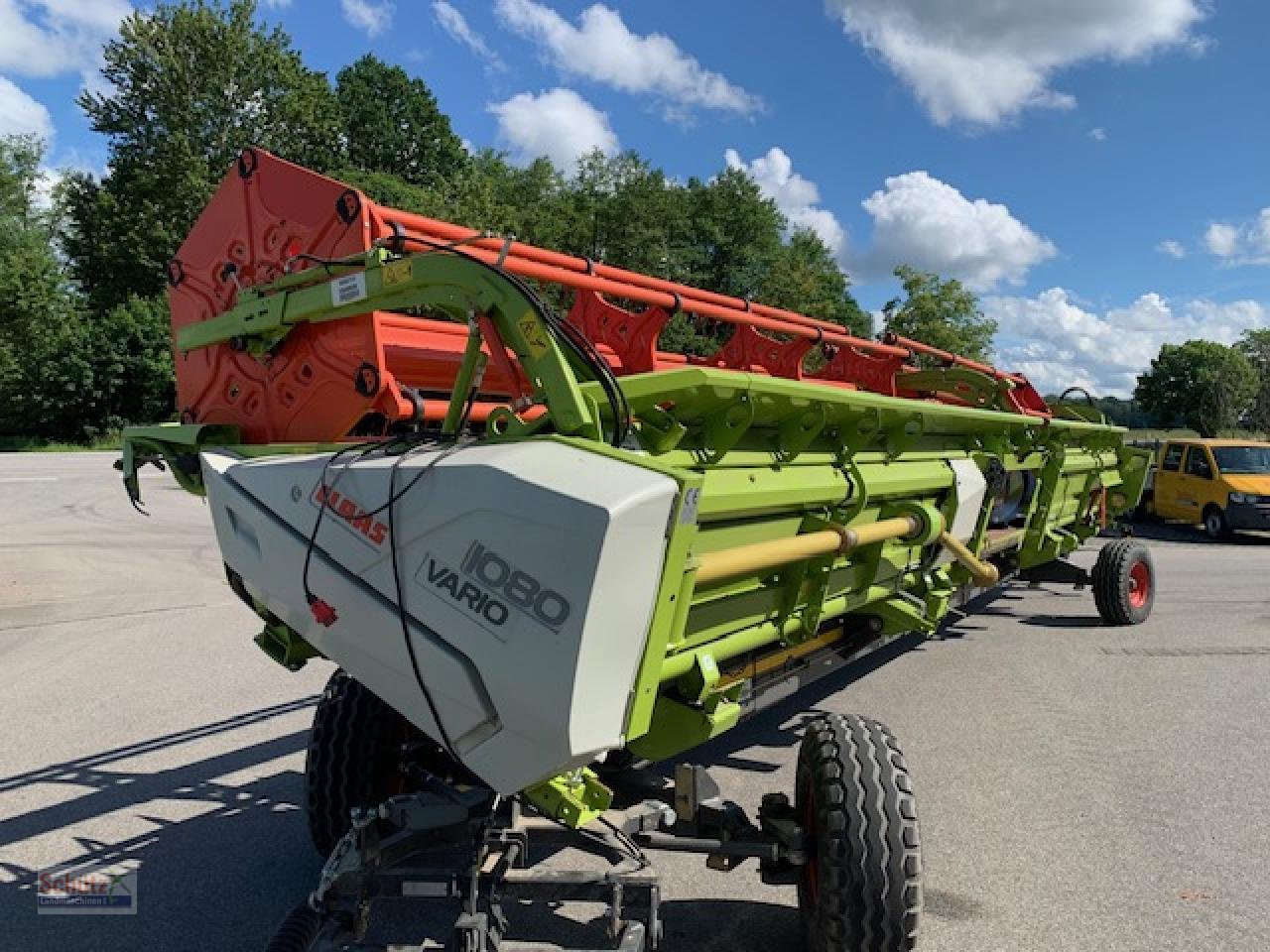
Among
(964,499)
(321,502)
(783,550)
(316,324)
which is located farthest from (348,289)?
(964,499)

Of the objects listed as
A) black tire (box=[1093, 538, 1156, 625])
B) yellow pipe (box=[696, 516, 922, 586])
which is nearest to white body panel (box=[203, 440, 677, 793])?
yellow pipe (box=[696, 516, 922, 586])

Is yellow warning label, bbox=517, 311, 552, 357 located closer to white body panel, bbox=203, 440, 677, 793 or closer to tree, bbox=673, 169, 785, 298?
white body panel, bbox=203, 440, 677, 793

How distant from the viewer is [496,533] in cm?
204

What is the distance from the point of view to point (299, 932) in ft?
7.51

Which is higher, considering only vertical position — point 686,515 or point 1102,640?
point 686,515

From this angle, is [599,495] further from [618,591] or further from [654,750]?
[654,750]

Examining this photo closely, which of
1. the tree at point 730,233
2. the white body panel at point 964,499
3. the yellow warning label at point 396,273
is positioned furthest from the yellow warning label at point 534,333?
the tree at point 730,233

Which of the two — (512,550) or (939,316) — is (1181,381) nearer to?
(939,316)

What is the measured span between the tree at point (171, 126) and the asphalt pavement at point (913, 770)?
31.7m

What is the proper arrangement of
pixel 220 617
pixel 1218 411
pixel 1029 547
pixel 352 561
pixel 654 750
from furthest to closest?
1. pixel 1218 411
2. pixel 220 617
3. pixel 1029 547
4. pixel 654 750
5. pixel 352 561

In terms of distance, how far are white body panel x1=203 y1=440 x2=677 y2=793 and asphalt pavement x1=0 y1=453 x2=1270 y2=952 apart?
134cm

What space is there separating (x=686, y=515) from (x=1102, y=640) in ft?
21.4

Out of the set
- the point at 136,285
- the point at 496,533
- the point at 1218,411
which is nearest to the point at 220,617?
the point at 496,533

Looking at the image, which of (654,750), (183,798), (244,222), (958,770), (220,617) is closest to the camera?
(654,750)
